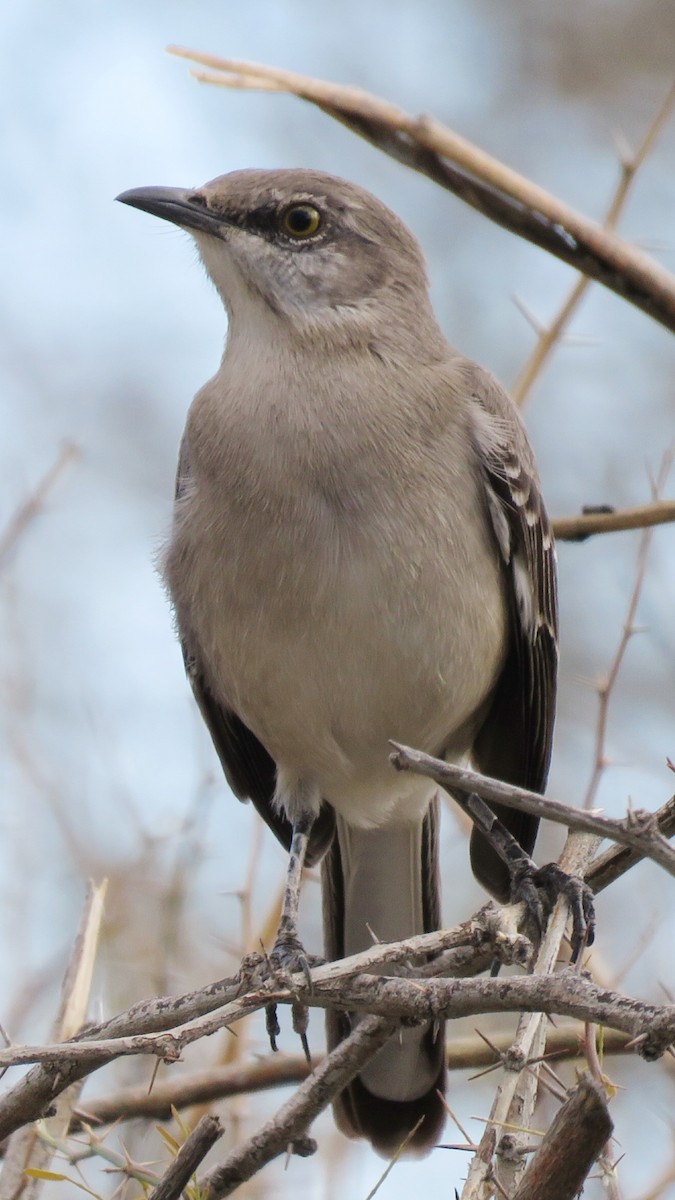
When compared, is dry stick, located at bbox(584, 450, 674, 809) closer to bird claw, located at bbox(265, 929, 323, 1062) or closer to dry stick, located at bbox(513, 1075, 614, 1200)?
bird claw, located at bbox(265, 929, 323, 1062)

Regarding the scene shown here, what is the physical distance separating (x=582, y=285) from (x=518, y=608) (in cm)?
122

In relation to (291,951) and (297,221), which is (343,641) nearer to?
(291,951)

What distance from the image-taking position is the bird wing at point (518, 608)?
5.21 metres

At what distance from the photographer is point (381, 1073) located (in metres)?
5.12

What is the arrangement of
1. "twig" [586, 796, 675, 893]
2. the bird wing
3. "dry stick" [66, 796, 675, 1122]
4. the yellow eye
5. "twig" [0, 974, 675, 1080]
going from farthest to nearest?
1. the yellow eye
2. the bird wing
3. "dry stick" [66, 796, 675, 1122]
4. "twig" [586, 796, 675, 893]
5. "twig" [0, 974, 675, 1080]

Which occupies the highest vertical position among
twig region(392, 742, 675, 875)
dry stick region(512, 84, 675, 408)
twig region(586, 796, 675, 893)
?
dry stick region(512, 84, 675, 408)

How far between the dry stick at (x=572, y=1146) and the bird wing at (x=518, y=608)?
2655 mm

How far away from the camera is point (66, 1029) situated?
401 centimetres

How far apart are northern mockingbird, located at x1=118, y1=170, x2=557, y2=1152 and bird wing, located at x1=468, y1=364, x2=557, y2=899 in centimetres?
1

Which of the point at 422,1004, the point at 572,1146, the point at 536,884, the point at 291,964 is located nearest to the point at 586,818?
the point at 572,1146

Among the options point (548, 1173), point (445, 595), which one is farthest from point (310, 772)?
point (548, 1173)

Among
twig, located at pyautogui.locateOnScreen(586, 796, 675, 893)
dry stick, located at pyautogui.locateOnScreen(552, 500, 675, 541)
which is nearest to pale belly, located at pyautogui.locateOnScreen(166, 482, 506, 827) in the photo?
dry stick, located at pyautogui.locateOnScreen(552, 500, 675, 541)

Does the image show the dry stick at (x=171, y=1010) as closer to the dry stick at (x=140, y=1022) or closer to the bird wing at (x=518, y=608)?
the dry stick at (x=140, y=1022)

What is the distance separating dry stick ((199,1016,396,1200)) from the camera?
3191 millimetres
